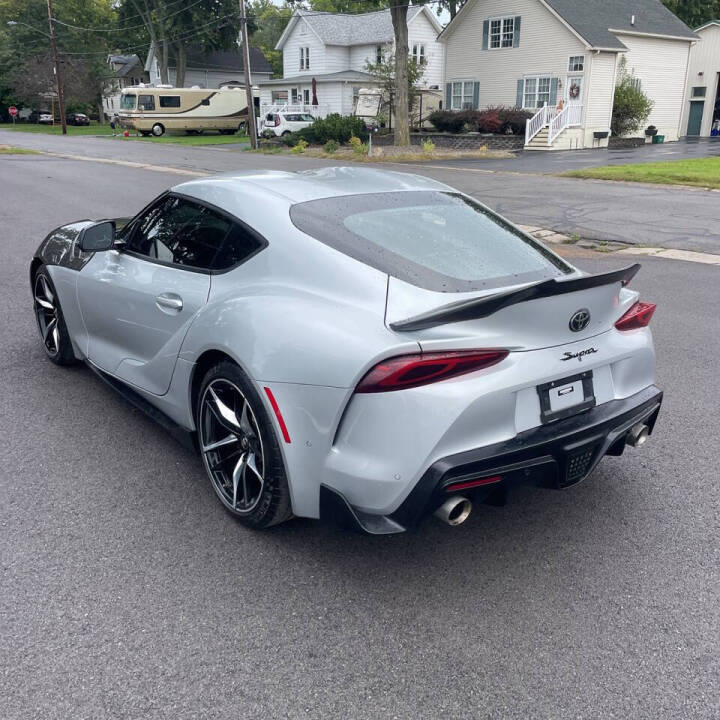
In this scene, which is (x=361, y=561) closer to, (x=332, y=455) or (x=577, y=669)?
(x=332, y=455)

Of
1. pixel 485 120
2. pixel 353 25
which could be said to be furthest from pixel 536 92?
pixel 353 25

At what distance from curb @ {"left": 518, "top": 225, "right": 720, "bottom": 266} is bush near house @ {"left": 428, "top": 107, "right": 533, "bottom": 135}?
25.0 m

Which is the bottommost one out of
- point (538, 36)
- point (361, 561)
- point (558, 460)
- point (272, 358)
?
point (361, 561)

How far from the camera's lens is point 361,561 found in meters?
3.07

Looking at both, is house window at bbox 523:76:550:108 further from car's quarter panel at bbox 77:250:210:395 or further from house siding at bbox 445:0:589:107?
car's quarter panel at bbox 77:250:210:395

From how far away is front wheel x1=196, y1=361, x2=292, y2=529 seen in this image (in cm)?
294

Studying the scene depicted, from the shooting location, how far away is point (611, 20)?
37469 millimetres

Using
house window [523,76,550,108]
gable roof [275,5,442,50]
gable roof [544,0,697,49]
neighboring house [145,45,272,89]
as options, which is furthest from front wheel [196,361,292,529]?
neighboring house [145,45,272,89]

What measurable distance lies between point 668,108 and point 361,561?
145ft

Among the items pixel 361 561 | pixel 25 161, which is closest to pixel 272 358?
pixel 361 561

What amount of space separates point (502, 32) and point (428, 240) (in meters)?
38.7

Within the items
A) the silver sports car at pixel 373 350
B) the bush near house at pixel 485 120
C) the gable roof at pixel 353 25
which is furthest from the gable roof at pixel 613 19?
the silver sports car at pixel 373 350

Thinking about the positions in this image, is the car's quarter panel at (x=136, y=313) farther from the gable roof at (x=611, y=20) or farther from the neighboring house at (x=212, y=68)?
the neighboring house at (x=212, y=68)

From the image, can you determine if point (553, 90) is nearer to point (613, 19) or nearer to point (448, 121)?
point (448, 121)
